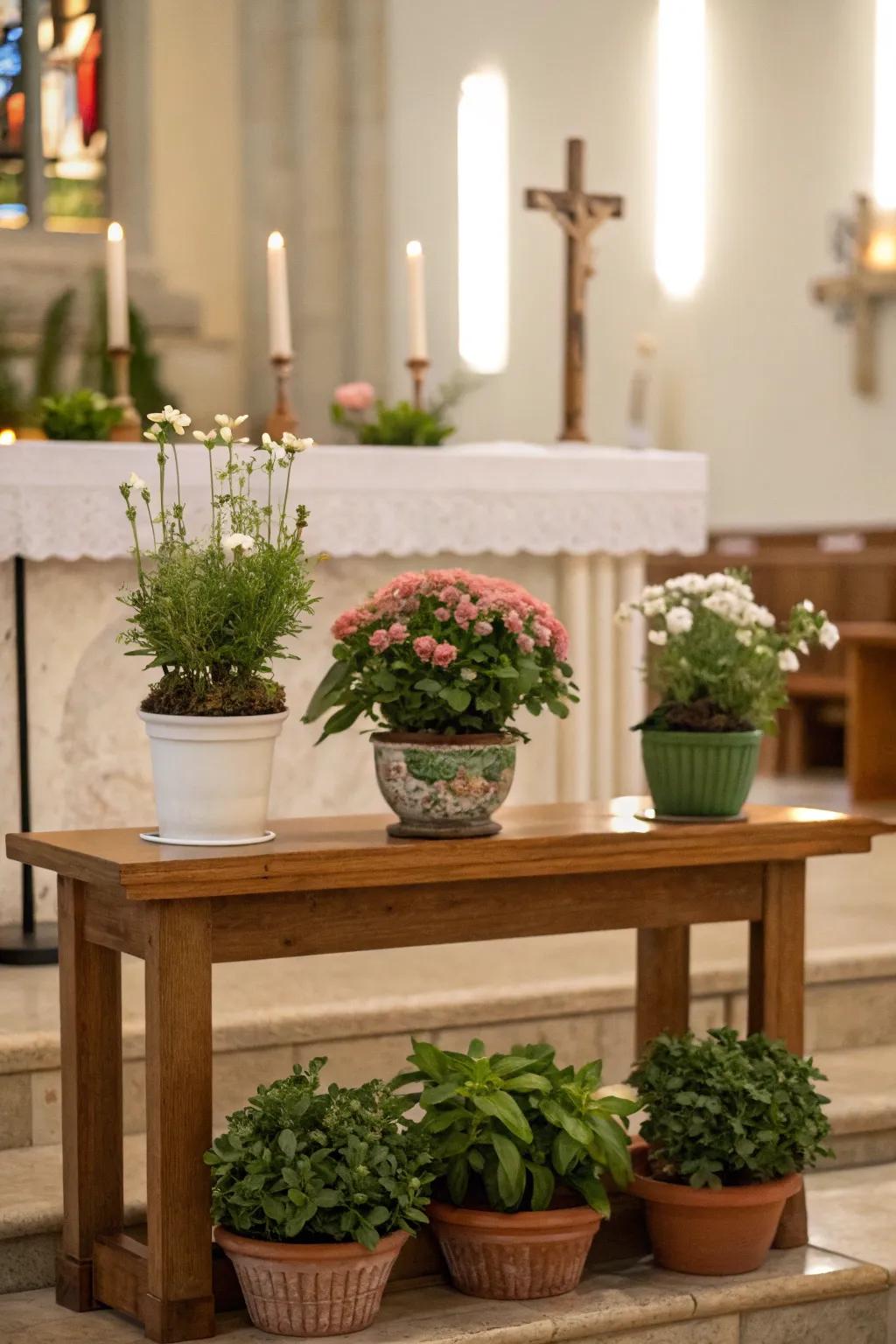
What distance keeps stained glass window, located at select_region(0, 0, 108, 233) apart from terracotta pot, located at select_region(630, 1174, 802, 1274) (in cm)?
647

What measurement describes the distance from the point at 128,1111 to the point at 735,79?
7322 mm

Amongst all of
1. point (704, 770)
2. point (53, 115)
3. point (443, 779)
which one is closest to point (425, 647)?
point (443, 779)

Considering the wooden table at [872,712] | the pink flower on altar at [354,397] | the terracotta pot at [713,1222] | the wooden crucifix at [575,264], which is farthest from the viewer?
the wooden table at [872,712]

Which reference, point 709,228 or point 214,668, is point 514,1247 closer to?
point 214,668

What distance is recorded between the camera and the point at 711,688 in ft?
10.9

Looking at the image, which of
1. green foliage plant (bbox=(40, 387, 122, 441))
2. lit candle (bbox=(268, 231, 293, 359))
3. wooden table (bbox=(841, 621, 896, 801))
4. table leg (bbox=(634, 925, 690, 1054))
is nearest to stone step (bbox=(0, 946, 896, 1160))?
table leg (bbox=(634, 925, 690, 1054))

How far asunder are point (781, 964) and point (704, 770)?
0.35m

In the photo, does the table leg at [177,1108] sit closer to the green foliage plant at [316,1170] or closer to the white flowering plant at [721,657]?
the green foliage plant at [316,1170]

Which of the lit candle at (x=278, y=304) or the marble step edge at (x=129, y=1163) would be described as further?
the lit candle at (x=278, y=304)

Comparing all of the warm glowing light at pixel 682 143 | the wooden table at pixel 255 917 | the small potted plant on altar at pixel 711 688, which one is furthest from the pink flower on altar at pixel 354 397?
the warm glowing light at pixel 682 143

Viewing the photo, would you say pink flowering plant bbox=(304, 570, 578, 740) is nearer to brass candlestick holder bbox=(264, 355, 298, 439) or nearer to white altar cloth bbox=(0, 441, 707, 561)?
white altar cloth bbox=(0, 441, 707, 561)

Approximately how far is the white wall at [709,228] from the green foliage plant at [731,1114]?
5.79 meters

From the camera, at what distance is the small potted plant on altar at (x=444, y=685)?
297cm

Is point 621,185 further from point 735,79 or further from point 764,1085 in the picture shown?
point 764,1085
